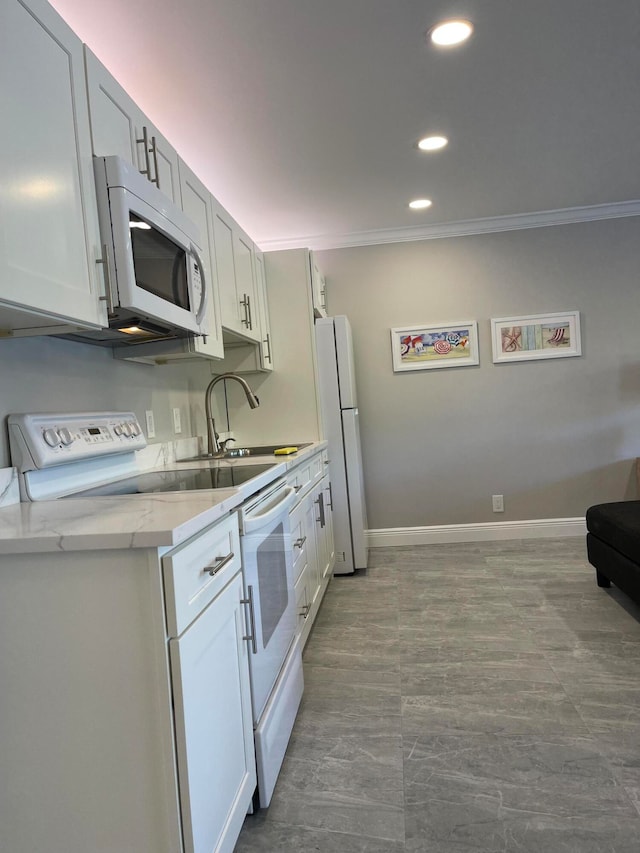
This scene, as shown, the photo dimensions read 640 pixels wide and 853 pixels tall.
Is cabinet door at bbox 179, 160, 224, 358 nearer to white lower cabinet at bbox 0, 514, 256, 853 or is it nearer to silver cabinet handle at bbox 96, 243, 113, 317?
silver cabinet handle at bbox 96, 243, 113, 317

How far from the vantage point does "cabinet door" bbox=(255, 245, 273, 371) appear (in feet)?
10.7

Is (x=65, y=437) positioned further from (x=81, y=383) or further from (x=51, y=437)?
(x=81, y=383)

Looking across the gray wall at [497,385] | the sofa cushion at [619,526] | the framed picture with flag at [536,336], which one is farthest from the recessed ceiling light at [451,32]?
the framed picture with flag at [536,336]

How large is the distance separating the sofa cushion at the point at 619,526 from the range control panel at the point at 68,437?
2151 mm

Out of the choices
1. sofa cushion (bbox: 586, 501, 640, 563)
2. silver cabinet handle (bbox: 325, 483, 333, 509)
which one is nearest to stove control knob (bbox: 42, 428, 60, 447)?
silver cabinet handle (bbox: 325, 483, 333, 509)

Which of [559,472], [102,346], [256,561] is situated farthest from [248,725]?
[559,472]

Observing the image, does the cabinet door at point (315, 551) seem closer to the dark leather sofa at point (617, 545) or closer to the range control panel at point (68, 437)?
the range control panel at point (68, 437)

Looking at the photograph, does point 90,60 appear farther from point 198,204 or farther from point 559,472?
point 559,472

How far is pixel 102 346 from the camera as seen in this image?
2.10 meters

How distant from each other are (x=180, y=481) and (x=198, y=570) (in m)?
0.73

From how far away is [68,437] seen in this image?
5.56 feet

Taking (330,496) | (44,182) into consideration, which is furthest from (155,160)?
(330,496)

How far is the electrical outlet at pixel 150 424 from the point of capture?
7.98 feet

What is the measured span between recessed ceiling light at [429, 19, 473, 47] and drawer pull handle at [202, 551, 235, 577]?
1837mm
